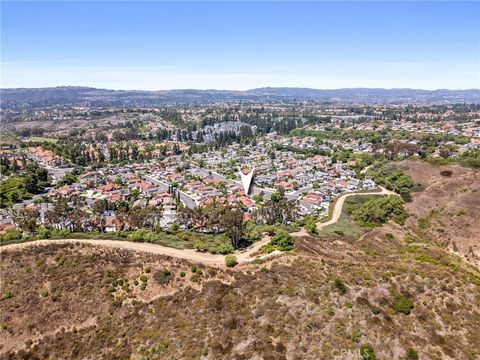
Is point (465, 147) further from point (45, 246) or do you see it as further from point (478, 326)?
point (45, 246)

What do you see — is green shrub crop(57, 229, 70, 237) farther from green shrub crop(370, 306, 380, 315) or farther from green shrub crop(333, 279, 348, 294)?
green shrub crop(370, 306, 380, 315)

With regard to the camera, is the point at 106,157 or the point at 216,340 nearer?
the point at 216,340

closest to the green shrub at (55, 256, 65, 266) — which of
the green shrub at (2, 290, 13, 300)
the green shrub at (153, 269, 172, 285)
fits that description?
the green shrub at (2, 290, 13, 300)

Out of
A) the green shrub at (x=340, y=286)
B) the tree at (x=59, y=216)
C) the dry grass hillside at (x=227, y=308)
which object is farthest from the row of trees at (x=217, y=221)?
the tree at (x=59, y=216)

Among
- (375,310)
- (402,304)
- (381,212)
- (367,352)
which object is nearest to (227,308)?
(367,352)

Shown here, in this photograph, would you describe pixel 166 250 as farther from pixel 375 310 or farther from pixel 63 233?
pixel 375 310

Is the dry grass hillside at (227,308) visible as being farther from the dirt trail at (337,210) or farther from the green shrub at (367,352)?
the dirt trail at (337,210)

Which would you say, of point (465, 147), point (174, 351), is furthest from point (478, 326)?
point (465, 147)
